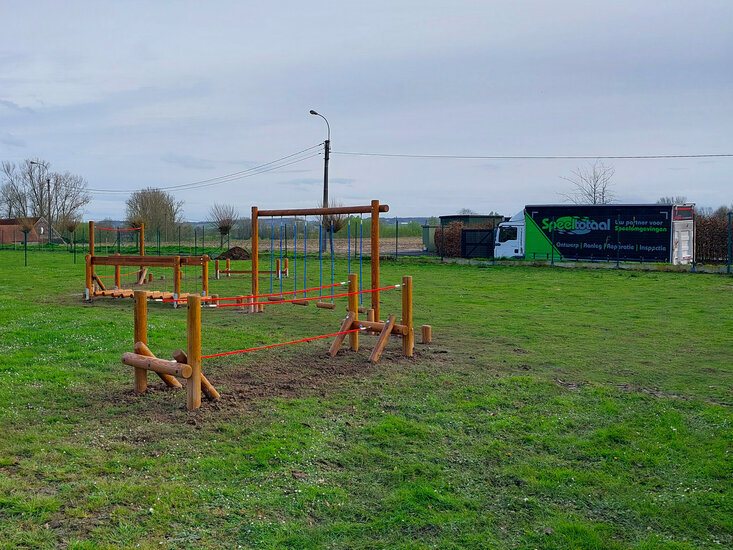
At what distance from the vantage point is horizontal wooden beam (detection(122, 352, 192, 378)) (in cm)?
624

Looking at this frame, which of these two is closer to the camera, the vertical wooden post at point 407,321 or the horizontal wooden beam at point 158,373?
the horizontal wooden beam at point 158,373

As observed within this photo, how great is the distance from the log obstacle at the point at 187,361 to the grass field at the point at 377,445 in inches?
8.3

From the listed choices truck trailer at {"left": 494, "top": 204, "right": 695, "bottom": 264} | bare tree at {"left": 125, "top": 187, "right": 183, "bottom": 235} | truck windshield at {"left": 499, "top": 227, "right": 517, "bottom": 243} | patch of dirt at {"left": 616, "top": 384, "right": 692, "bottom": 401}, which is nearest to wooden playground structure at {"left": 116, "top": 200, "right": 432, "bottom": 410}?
patch of dirt at {"left": 616, "top": 384, "right": 692, "bottom": 401}

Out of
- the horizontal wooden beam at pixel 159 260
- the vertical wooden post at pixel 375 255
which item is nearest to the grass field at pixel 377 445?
the vertical wooden post at pixel 375 255

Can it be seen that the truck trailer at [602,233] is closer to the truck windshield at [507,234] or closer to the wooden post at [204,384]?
the truck windshield at [507,234]

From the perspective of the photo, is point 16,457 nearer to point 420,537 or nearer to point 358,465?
point 358,465

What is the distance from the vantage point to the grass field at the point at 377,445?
13.3 feet

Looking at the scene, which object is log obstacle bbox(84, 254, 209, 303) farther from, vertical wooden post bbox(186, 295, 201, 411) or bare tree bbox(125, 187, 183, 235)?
bare tree bbox(125, 187, 183, 235)

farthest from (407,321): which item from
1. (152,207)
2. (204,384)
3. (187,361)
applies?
(152,207)

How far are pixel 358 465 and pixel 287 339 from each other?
562 centimetres

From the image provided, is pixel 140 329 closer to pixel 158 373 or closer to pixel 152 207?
pixel 158 373

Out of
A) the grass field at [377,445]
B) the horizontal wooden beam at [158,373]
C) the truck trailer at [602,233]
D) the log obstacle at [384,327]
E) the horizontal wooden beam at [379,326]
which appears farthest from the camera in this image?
the truck trailer at [602,233]

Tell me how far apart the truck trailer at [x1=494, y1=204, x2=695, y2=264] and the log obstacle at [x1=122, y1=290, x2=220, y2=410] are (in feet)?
72.4

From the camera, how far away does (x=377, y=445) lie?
5.50 meters
